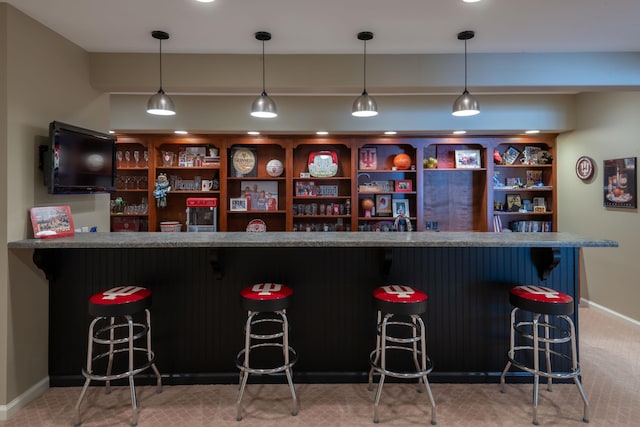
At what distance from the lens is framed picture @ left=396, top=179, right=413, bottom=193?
540 centimetres

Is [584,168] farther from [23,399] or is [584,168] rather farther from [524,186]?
[23,399]

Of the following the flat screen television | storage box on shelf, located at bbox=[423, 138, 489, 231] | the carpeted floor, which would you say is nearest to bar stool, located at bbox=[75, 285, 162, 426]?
the carpeted floor

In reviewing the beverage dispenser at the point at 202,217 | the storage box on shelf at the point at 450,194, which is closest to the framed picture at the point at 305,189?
the beverage dispenser at the point at 202,217

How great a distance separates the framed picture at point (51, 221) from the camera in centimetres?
253

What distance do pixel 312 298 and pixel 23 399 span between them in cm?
199

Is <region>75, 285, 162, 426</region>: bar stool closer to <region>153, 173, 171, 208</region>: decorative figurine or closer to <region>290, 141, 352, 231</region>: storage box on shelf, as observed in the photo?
<region>153, 173, 171, 208</region>: decorative figurine

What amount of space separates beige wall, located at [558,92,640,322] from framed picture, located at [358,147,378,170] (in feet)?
8.21

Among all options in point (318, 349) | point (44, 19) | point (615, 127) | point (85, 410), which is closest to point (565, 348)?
point (318, 349)

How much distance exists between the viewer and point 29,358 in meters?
2.57

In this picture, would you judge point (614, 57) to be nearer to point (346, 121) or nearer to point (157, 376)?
point (346, 121)

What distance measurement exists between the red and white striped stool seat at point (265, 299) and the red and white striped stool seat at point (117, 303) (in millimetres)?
640

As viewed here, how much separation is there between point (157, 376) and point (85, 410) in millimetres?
445

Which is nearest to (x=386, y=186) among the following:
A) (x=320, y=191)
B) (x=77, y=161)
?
(x=320, y=191)

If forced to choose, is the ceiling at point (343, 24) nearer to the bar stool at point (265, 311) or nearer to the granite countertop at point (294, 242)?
the granite countertop at point (294, 242)
